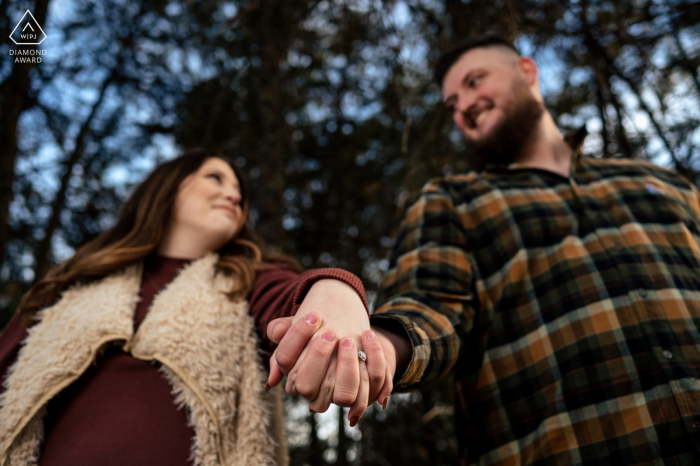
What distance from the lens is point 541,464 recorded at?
1205 mm

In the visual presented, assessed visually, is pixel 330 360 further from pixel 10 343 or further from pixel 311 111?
pixel 311 111

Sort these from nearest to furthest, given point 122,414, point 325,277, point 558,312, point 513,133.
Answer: point 325,277, point 122,414, point 558,312, point 513,133

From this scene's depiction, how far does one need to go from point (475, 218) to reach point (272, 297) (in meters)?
0.85

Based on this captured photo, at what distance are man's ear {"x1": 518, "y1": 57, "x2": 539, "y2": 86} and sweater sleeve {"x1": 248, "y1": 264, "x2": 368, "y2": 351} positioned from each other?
60.1 inches

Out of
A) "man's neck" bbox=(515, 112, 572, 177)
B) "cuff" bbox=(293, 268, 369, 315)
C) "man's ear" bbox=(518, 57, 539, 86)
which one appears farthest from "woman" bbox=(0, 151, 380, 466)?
"man's ear" bbox=(518, 57, 539, 86)

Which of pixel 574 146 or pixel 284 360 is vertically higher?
pixel 574 146

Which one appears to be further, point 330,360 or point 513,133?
point 513,133

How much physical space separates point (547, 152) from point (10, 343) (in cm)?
236

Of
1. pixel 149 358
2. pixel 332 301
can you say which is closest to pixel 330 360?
pixel 332 301

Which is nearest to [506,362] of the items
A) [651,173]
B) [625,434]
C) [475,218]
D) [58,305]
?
[625,434]

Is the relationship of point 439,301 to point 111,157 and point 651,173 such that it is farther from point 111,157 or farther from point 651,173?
point 111,157

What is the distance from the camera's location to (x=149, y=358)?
130cm

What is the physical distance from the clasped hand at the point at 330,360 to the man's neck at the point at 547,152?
137cm

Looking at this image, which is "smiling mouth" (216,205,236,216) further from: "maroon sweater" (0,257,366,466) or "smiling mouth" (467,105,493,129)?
"smiling mouth" (467,105,493,129)
